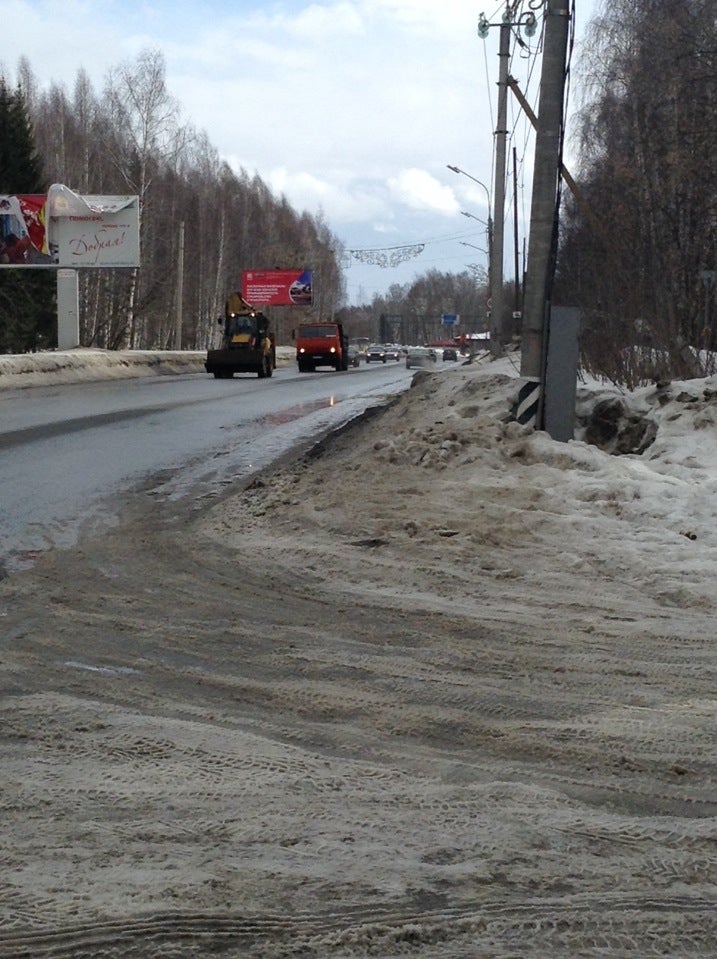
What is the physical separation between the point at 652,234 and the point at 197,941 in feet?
50.2

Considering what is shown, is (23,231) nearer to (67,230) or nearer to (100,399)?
(67,230)

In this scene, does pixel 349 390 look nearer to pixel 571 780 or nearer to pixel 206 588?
pixel 206 588

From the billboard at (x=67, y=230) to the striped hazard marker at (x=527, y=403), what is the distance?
30183mm

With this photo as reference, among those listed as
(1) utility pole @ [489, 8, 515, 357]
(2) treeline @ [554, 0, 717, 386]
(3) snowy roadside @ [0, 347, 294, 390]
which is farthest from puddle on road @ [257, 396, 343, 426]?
(1) utility pole @ [489, 8, 515, 357]

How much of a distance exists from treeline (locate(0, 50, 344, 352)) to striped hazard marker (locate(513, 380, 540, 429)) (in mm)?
44731

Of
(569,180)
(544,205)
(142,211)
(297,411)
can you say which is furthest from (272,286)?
(544,205)

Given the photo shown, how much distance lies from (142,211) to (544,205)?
156 feet

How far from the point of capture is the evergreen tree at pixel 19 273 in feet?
166

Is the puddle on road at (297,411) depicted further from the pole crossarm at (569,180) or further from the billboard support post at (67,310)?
the billboard support post at (67,310)

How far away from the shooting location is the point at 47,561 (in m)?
6.97

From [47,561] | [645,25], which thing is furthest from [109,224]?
[47,561]

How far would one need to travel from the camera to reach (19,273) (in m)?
52.2

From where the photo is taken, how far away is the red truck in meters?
50.2

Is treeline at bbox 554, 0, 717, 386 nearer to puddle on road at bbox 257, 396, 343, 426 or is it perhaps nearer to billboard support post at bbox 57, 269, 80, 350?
puddle on road at bbox 257, 396, 343, 426
